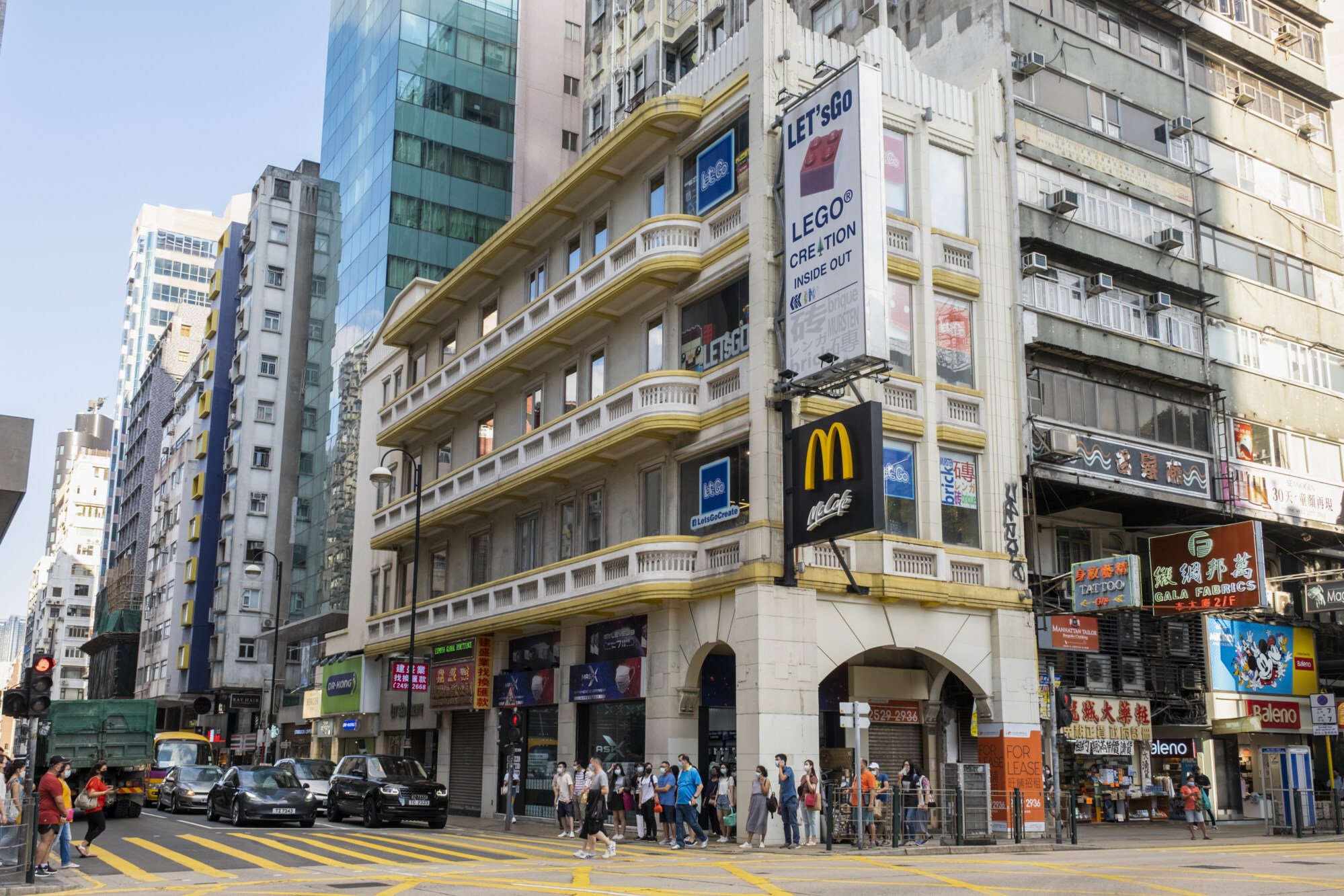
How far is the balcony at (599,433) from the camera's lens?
1172 inches

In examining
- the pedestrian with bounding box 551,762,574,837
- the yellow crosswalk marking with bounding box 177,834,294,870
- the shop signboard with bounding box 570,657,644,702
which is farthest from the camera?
the shop signboard with bounding box 570,657,644,702

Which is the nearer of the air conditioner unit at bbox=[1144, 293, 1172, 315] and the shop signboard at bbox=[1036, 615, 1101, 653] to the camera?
the shop signboard at bbox=[1036, 615, 1101, 653]

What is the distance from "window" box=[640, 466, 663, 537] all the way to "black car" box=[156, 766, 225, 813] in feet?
50.3

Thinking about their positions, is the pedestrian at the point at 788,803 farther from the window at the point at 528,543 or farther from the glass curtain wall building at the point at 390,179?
the glass curtain wall building at the point at 390,179

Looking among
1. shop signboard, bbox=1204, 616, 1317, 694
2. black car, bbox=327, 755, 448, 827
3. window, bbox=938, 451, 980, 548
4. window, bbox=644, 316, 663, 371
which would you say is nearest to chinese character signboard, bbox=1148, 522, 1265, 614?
shop signboard, bbox=1204, 616, 1317, 694

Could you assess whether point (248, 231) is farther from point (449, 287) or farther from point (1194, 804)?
point (1194, 804)

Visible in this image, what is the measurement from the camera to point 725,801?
26297 mm

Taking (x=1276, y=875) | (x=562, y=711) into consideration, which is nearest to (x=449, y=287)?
(x=562, y=711)

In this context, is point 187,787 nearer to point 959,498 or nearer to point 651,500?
point 651,500

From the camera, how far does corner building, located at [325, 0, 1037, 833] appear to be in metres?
27.9

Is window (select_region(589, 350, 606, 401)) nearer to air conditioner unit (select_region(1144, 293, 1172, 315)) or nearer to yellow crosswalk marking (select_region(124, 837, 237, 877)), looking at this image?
air conditioner unit (select_region(1144, 293, 1172, 315))

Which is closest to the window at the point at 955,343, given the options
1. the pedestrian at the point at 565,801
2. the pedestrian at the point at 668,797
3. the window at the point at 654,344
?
the window at the point at 654,344

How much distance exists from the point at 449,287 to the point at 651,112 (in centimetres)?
1328

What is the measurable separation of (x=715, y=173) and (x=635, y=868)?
17.4 meters
